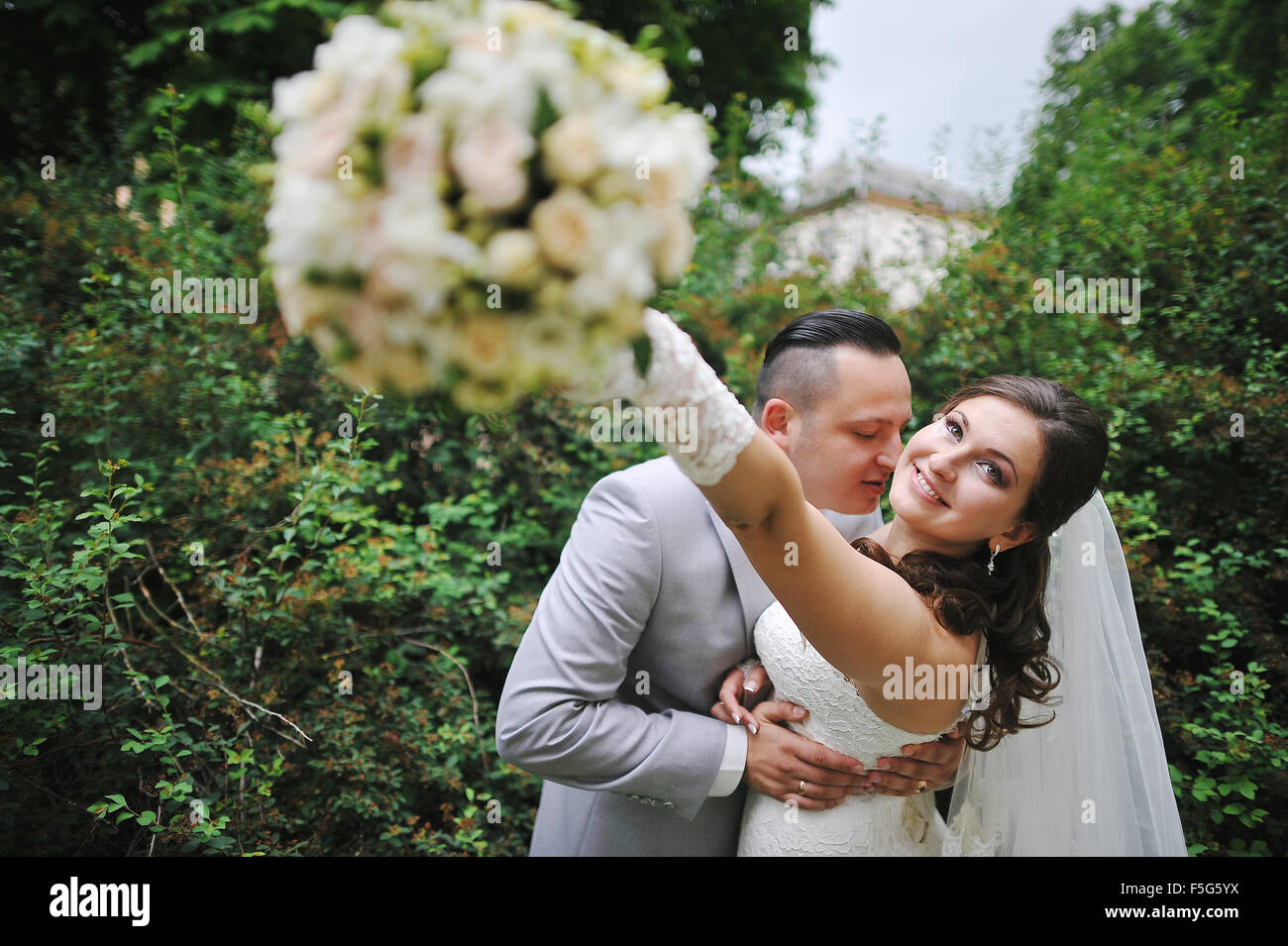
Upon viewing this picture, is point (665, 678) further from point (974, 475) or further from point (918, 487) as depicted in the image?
point (974, 475)

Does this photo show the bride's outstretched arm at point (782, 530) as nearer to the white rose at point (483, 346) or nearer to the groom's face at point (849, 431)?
the white rose at point (483, 346)

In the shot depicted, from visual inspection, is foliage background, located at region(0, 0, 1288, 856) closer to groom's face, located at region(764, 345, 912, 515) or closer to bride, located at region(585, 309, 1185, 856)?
bride, located at region(585, 309, 1185, 856)

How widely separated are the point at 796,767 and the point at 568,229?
1624 mm

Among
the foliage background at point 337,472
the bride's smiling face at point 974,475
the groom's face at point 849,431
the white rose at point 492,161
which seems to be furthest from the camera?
the foliage background at point 337,472

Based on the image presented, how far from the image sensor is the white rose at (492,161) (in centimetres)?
66

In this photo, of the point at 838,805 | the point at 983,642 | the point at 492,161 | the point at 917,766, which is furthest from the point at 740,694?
the point at 492,161

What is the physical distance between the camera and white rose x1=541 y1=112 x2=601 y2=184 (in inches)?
27.2

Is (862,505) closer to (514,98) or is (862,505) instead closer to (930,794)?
(930,794)

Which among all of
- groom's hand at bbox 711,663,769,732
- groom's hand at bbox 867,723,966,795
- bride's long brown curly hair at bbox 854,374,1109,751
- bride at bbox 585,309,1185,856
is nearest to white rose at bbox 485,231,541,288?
bride at bbox 585,309,1185,856

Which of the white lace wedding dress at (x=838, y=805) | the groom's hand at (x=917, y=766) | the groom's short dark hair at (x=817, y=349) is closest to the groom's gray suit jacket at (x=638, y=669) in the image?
the white lace wedding dress at (x=838, y=805)

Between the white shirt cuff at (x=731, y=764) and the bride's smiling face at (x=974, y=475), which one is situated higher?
the bride's smiling face at (x=974, y=475)

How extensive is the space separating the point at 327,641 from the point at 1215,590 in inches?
149

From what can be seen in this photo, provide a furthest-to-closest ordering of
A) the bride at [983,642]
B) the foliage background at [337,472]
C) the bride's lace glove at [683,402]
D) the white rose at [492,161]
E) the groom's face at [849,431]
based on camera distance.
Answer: the foliage background at [337,472], the groom's face at [849,431], the bride at [983,642], the bride's lace glove at [683,402], the white rose at [492,161]
